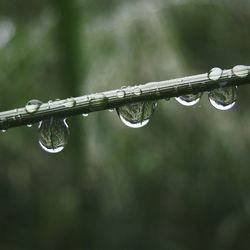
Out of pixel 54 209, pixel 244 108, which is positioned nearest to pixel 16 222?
pixel 54 209

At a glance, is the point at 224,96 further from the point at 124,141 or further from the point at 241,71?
the point at 124,141

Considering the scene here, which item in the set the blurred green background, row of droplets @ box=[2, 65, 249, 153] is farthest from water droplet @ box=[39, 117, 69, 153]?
the blurred green background

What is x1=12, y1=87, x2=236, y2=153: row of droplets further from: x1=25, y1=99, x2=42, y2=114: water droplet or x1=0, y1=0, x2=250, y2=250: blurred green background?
x1=0, y1=0, x2=250, y2=250: blurred green background

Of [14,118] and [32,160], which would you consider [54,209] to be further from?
[14,118]

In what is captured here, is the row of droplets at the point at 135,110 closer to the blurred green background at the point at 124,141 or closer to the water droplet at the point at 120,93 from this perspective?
the water droplet at the point at 120,93

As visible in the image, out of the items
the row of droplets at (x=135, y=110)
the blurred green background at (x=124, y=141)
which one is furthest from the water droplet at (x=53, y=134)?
the blurred green background at (x=124, y=141)
